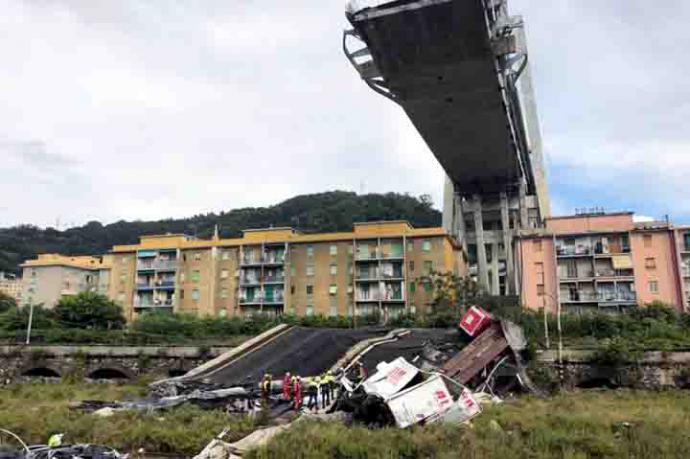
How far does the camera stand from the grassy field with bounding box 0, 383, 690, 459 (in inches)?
402

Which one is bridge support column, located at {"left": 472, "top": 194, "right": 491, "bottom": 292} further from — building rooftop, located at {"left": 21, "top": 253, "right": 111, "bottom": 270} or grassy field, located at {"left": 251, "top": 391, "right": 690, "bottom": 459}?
grassy field, located at {"left": 251, "top": 391, "right": 690, "bottom": 459}

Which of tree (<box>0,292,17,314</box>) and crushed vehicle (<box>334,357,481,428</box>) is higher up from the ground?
tree (<box>0,292,17,314</box>)

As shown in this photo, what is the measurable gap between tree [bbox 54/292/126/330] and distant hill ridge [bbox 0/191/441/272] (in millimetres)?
35959

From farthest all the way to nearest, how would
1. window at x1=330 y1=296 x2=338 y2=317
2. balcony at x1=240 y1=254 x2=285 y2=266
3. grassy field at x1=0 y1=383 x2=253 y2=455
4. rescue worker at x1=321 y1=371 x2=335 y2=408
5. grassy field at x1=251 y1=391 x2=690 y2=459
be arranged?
balcony at x1=240 y1=254 x2=285 y2=266 → window at x1=330 y1=296 x2=338 y2=317 → rescue worker at x1=321 y1=371 x2=335 y2=408 → grassy field at x1=0 y1=383 x2=253 y2=455 → grassy field at x1=251 y1=391 x2=690 y2=459

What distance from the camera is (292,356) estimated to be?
2250 cm

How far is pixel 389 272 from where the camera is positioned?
52.7m

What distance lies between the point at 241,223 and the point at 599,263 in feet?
198

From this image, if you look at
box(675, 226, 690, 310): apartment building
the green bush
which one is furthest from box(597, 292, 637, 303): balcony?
the green bush

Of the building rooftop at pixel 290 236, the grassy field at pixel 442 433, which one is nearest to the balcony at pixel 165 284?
the building rooftop at pixel 290 236

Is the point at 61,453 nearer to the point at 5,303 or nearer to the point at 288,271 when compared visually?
the point at 288,271

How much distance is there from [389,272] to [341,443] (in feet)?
139

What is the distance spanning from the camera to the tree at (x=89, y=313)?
149ft

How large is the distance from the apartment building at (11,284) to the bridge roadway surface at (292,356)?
250 ft

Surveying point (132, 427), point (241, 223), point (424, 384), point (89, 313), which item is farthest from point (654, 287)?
point (241, 223)
